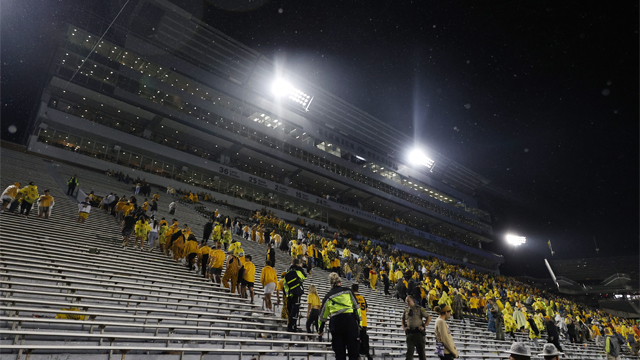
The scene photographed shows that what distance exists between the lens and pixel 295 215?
4572cm

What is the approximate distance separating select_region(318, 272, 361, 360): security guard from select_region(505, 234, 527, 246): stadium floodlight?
244ft

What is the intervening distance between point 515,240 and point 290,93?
54.4 meters

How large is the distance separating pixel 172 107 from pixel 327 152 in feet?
76.5

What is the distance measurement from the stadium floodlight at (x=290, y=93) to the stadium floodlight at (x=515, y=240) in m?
50.5

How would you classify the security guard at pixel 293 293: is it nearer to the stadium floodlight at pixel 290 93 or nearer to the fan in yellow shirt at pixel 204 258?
the fan in yellow shirt at pixel 204 258

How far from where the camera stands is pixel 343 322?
5082 millimetres

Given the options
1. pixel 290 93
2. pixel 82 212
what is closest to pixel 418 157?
pixel 290 93

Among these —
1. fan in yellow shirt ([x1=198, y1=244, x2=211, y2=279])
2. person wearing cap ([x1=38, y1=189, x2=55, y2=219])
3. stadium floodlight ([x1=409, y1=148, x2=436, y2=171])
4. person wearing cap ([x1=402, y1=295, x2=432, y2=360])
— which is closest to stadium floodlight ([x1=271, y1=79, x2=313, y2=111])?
Result: stadium floodlight ([x1=409, y1=148, x2=436, y2=171])

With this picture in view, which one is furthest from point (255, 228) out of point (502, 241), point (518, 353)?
point (502, 241)

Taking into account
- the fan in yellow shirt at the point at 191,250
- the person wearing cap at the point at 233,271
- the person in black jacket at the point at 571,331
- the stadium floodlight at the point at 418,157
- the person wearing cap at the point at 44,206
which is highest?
the stadium floodlight at the point at 418,157

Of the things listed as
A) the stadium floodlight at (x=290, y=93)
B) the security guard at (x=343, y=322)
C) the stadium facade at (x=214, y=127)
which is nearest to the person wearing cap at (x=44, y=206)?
the security guard at (x=343, y=322)

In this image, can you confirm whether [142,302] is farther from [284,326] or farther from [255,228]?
[255,228]

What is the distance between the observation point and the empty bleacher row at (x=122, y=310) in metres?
4.71

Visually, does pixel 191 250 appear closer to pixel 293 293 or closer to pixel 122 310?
pixel 122 310
